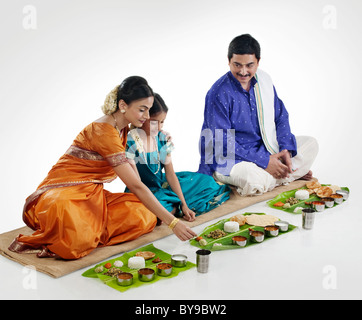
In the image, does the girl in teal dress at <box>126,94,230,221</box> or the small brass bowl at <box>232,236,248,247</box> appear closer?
the small brass bowl at <box>232,236,248,247</box>

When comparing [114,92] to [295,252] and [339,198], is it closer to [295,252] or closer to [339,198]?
[295,252]

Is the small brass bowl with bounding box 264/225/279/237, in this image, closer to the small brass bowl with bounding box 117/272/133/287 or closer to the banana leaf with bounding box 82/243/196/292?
the banana leaf with bounding box 82/243/196/292

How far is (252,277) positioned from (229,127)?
7.60ft

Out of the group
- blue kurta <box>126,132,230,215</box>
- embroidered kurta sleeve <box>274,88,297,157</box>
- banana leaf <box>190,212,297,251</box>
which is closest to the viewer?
banana leaf <box>190,212,297,251</box>

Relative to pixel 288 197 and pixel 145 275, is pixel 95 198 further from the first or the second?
pixel 288 197

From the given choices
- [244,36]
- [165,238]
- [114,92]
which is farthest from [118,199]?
[244,36]

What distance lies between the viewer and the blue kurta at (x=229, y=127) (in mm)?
6168

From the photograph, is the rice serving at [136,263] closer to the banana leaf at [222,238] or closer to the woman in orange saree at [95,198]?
the woman in orange saree at [95,198]

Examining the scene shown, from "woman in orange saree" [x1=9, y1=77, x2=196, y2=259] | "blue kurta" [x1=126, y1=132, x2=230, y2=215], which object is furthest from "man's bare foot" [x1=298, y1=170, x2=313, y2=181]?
"woman in orange saree" [x1=9, y1=77, x2=196, y2=259]

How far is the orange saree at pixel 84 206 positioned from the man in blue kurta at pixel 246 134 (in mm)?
1496

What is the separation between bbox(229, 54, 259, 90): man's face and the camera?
6.04 meters

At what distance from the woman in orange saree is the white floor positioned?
0.82 feet

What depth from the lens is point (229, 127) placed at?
20.4 ft

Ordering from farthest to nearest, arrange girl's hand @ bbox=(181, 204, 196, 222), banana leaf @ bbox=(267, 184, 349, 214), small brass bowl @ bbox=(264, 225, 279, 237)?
banana leaf @ bbox=(267, 184, 349, 214), girl's hand @ bbox=(181, 204, 196, 222), small brass bowl @ bbox=(264, 225, 279, 237)
